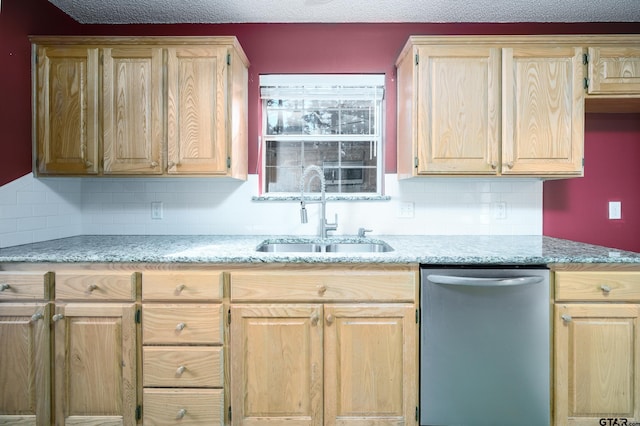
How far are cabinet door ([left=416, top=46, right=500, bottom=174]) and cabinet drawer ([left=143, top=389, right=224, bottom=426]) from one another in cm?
165

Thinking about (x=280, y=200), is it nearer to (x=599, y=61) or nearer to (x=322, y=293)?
(x=322, y=293)

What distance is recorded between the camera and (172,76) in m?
2.27

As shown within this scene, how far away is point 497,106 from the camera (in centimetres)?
224

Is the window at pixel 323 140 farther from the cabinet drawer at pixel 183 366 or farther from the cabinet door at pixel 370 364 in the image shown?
the cabinet drawer at pixel 183 366

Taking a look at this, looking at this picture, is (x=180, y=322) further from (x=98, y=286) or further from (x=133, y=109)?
(x=133, y=109)

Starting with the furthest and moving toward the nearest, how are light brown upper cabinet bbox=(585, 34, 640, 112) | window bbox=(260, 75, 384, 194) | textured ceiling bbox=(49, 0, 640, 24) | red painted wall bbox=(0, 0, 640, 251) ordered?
window bbox=(260, 75, 384, 194) < red painted wall bbox=(0, 0, 640, 251) < textured ceiling bbox=(49, 0, 640, 24) < light brown upper cabinet bbox=(585, 34, 640, 112)

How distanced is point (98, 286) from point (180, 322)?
1.37 ft

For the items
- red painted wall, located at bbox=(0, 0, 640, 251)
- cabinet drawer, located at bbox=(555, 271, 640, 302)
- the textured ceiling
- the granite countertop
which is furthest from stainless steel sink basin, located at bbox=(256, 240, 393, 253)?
the textured ceiling

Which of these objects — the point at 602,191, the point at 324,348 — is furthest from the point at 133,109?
the point at 602,191

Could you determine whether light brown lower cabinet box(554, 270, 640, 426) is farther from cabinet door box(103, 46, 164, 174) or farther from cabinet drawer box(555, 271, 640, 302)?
cabinet door box(103, 46, 164, 174)

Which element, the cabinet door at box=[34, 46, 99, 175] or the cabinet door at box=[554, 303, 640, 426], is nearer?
the cabinet door at box=[554, 303, 640, 426]

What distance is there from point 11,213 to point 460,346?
7.98 feet

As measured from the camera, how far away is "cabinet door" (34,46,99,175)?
7.47 feet

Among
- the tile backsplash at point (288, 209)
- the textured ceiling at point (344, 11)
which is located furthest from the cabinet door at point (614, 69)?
the tile backsplash at point (288, 209)
